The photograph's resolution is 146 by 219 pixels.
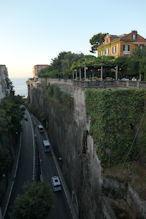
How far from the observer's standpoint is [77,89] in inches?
700

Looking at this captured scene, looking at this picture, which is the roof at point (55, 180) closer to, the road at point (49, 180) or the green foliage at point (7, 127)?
the road at point (49, 180)

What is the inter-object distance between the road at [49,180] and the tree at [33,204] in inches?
201

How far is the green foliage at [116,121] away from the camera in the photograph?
12180mm

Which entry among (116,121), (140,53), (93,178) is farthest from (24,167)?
(140,53)

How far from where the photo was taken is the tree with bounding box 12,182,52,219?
15.6m

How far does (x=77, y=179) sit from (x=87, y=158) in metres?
5.12

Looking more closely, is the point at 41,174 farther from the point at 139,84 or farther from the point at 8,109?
the point at 139,84

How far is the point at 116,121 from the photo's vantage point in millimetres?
12375

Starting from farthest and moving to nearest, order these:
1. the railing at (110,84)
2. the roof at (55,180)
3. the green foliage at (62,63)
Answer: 1. the green foliage at (62,63)
2. the roof at (55,180)
3. the railing at (110,84)

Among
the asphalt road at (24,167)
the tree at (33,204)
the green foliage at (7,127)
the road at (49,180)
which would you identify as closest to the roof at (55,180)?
the road at (49,180)

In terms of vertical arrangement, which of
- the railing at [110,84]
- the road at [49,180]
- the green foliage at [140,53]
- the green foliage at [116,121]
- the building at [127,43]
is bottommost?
the road at [49,180]

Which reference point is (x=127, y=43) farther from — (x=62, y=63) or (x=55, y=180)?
(x=55, y=180)

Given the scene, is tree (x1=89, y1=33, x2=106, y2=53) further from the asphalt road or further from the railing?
the railing

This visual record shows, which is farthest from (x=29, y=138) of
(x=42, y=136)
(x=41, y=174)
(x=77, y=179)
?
(x=77, y=179)
